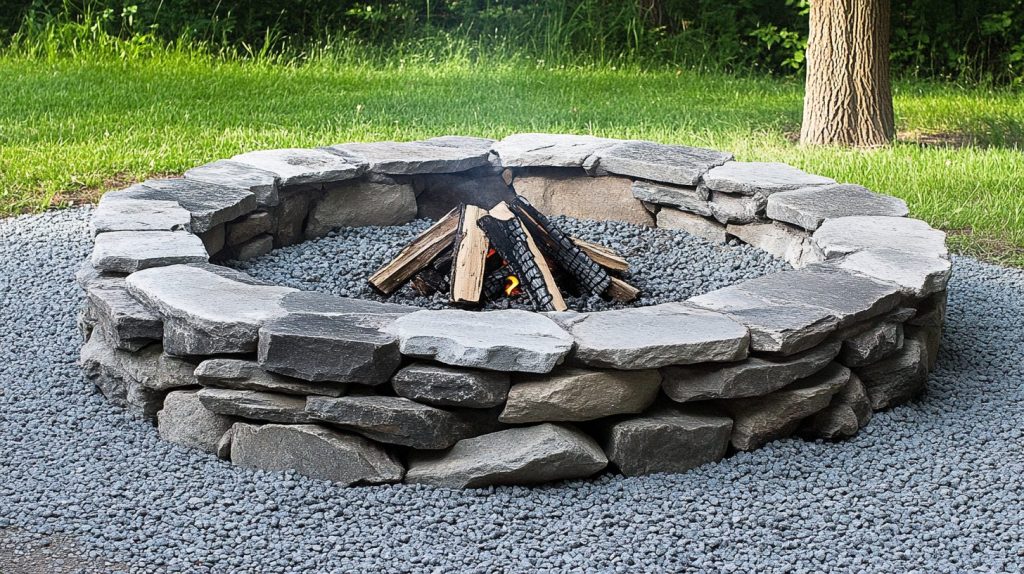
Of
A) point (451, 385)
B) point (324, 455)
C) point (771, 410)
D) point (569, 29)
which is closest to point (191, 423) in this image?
point (324, 455)

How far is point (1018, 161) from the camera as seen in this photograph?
243 inches

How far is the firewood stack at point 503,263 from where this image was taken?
3.52 m

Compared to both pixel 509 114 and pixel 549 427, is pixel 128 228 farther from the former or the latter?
pixel 509 114

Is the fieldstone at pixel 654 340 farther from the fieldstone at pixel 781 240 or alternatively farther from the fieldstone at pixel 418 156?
the fieldstone at pixel 418 156

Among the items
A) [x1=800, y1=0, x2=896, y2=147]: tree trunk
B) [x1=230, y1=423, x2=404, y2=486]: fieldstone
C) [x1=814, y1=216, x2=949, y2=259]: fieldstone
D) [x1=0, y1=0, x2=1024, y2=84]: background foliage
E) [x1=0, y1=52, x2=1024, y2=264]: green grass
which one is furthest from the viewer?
[x1=0, y1=0, x2=1024, y2=84]: background foliage

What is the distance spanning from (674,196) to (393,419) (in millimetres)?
2281

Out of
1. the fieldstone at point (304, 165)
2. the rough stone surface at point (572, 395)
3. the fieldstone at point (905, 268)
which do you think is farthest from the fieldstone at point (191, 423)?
the fieldstone at point (905, 268)

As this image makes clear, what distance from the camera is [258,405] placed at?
108 inches

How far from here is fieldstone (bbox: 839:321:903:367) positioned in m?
3.01

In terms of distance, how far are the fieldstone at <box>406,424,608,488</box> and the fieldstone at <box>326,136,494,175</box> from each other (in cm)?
207

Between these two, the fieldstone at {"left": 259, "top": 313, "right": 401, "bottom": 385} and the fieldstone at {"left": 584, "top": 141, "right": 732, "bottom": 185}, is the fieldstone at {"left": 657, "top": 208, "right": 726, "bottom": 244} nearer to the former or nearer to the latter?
the fieldstone at {"left": 584, "top": 141, "right": 732, "bottom": 185}

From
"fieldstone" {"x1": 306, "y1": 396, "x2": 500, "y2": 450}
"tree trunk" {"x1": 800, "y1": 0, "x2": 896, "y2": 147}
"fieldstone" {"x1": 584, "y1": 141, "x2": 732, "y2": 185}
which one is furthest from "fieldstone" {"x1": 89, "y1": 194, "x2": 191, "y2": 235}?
"tree trunk" {"x1": 800, "y1": 0, "x2": 896, "y2": 147}

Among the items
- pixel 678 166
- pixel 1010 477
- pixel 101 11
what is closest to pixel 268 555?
pixel 1010 477

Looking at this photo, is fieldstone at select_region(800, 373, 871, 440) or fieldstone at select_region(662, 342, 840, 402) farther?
fieldstone at select_region(800, 373, 871, 440)
